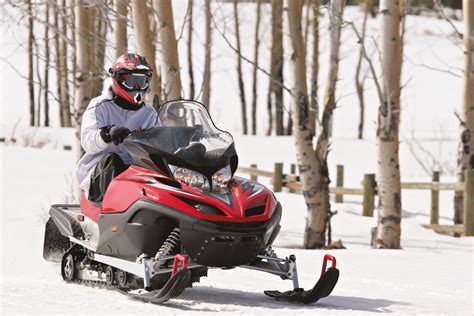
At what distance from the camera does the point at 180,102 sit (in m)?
6.90

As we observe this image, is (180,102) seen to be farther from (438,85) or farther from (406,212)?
(438,85)

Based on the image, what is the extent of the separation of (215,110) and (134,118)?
44.3 m

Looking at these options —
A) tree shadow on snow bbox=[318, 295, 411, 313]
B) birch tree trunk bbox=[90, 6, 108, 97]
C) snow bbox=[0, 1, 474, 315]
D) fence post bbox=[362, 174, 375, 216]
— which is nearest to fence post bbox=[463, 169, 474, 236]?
snow bbox=[0, 1, 474, 315]

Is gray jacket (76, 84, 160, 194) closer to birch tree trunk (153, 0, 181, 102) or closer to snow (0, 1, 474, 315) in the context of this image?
snow (0, 1, 474, 315)

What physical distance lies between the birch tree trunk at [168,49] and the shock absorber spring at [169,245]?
231 inches

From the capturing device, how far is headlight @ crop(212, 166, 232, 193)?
6.25 m

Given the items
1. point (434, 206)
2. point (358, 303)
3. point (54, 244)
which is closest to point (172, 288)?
point (358, 303)

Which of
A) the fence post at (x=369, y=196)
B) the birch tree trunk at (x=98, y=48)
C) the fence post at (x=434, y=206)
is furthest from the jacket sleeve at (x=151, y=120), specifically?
the fence post at (x=369, y=196)

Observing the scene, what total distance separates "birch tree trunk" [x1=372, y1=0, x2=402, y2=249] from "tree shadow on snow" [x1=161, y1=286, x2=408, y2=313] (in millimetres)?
5174

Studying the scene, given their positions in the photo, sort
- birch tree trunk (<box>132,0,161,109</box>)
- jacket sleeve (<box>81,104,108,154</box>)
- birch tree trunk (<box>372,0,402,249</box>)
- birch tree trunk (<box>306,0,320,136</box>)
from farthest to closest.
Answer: birch tree trunk (<box>306,0,320,136</box>), birch tree trunk (<box>132,0,161,109</box>), birch tree trunk (<box>372,0,402,249</box>), jacket sleeve (<box>81,104,108,154</box>)

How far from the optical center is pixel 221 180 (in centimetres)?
630

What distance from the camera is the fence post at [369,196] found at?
1814 cm

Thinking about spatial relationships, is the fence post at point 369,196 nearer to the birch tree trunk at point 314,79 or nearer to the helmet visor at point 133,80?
the birch tree trunk at point 314,79

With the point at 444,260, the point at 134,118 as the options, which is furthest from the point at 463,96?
the point at 134,118
